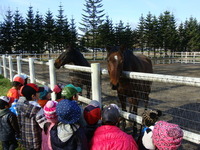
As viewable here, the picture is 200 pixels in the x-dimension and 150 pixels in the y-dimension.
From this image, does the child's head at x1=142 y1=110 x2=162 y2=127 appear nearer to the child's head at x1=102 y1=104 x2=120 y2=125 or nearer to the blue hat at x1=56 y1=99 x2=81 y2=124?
the child's head at x1=102 y1=104 x2=120 y2=125

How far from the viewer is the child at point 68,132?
185 centimetres

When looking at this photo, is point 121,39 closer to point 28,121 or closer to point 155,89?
point 155,89

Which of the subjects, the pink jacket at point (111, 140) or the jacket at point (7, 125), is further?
the jacket at point (7, 125)

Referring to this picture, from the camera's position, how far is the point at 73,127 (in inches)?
73.9

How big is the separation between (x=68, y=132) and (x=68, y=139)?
0.24 feet

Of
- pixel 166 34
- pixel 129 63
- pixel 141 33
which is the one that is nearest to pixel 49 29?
pixel 141 33

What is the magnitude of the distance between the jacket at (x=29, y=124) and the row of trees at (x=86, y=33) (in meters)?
33.5

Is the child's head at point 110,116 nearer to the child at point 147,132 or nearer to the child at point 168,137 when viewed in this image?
the child at point 147,132

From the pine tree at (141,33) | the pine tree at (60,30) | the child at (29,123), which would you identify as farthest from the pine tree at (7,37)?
the child at (29,123)

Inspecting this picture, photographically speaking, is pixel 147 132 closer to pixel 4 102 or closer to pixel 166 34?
pixel 4 102

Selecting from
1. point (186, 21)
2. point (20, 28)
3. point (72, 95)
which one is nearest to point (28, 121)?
point (72, 95)

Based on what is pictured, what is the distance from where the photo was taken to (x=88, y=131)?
2.14m

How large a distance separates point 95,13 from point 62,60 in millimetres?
41716

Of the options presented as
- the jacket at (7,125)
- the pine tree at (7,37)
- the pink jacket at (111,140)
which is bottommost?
the jacket at (7,125)
